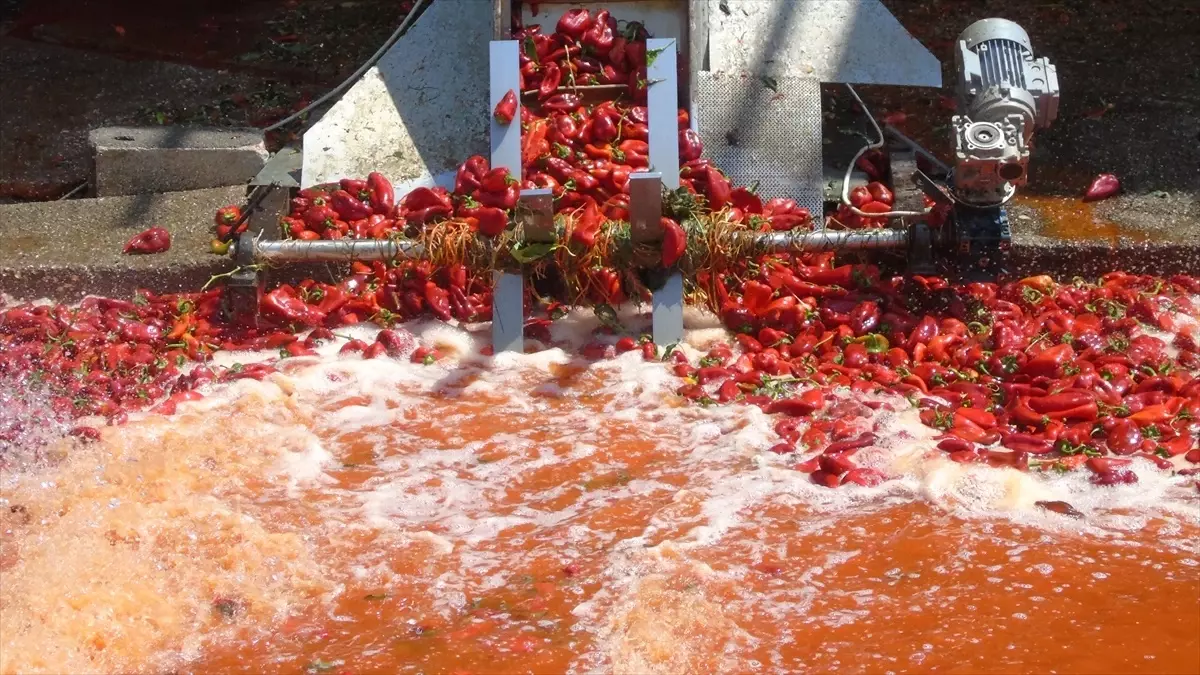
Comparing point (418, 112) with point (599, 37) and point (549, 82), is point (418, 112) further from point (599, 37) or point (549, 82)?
point (599, 37)

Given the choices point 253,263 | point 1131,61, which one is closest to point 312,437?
point 253,263

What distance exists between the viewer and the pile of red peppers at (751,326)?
17.0 ft

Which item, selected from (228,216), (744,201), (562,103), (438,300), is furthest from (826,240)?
(228,216)

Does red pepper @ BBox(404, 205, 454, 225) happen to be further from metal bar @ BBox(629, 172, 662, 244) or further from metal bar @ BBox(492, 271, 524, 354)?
metal bar @ BBox(629, 172, 662, 244)

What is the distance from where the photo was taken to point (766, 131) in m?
6.64

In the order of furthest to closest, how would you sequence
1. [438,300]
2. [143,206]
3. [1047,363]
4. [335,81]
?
[335,81] → [143,206] → [438,300] → [1047,363]

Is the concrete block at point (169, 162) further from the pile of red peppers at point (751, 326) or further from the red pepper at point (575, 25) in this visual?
the red pepper at point (575, 25)

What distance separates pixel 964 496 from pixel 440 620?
1.85 meters

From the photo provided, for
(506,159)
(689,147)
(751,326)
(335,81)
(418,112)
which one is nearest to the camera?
(751,326)

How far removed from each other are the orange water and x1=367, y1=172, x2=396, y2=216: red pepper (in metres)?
1.34

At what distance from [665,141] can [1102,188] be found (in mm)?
2249

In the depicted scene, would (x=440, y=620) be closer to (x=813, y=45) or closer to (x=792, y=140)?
(x=792, y=140)

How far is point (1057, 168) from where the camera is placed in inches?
274

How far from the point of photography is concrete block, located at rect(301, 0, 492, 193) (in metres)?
6.77
